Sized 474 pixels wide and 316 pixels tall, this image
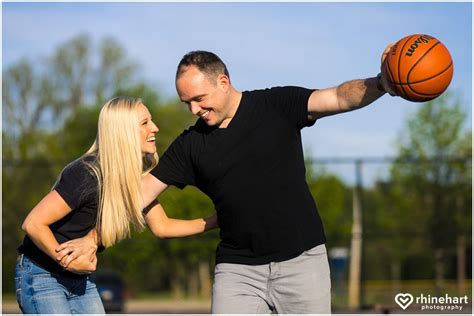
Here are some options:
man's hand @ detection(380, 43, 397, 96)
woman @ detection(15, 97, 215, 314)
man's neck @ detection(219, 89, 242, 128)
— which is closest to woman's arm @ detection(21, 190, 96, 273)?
woman @ detection(15, 97, 215, 314)

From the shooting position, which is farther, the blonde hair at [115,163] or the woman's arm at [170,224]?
the woman's arm at [170,224]

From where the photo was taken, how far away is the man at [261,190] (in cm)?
482

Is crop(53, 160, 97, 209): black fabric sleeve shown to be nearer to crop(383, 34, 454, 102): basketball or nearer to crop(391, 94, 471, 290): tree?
crop(383, 34, 454, 102): basketball

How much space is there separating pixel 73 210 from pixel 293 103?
56.1 inches

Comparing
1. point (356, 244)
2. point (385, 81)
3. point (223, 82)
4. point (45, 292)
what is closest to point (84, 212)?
point (45, 292)

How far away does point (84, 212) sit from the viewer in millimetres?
4902

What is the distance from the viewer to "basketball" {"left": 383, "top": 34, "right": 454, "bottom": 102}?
4.71m

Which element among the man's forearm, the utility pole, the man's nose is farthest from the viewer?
the utility pole

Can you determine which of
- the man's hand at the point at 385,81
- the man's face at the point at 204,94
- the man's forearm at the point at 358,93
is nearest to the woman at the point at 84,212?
the man's face at the point at 204,94

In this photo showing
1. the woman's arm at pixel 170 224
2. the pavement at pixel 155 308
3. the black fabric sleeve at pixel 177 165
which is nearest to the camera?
the black fabric sleeve at pixel 177 165

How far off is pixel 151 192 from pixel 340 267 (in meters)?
14.2

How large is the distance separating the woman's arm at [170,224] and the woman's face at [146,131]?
0.58m

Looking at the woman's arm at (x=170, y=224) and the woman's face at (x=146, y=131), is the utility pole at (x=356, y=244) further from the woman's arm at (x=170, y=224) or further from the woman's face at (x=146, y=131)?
the woman's face at (x=146, y=131)

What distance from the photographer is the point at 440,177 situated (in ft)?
63.8
